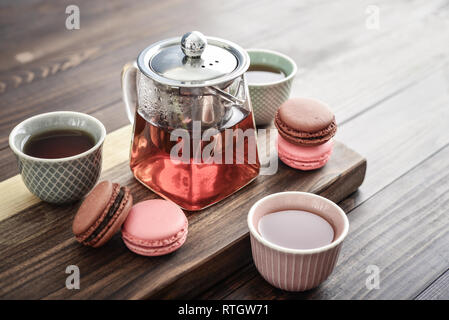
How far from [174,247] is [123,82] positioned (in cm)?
26

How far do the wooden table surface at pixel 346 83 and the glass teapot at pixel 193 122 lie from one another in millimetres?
132

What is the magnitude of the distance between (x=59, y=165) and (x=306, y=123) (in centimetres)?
32

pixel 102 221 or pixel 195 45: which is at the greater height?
pixel 195 45

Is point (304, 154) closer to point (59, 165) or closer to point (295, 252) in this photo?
point (295, 252)

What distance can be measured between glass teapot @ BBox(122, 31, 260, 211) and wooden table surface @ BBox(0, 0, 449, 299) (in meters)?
0.13

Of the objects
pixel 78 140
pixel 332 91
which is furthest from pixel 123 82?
pixel 332 91

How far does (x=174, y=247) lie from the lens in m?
0.65

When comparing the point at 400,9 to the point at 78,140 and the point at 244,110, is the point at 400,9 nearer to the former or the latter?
the point at 244,110

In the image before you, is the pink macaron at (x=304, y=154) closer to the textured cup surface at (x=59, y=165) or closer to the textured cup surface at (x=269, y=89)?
the textured cup surface at (x=269, y=89)

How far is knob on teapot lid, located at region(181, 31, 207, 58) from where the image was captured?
0.67 metres

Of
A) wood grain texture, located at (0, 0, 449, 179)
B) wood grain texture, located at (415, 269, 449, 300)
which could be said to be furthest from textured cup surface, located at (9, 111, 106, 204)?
wood grain texture, located at (415, 269, 449, 300)

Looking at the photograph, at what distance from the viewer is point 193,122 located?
67 centimetres

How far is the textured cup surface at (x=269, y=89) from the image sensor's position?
0.85 metres

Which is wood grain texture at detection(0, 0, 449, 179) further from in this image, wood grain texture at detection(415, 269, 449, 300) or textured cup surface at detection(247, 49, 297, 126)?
wood grain texture at detection(415, 269, 449, 300)
